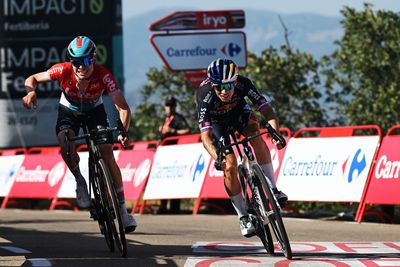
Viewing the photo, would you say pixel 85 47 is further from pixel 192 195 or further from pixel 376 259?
pixel 192 195

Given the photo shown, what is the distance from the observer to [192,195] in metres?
20.1

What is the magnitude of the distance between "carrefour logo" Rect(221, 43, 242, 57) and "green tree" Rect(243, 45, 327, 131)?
48.8ft

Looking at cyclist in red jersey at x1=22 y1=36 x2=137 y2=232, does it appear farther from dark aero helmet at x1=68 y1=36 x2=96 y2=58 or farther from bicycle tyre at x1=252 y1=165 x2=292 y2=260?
bicycle tyre at x1=252 y1=165 x2=292 y2=260

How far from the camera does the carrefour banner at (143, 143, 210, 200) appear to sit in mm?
20078

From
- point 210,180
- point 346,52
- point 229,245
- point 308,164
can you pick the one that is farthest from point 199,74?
point 346,52

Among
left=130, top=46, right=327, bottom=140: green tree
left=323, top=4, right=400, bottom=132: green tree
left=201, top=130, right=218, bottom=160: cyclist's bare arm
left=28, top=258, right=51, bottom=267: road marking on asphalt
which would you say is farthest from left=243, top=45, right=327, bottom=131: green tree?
left=28, top=258, right=51, bottom=267: road marking on asphalt

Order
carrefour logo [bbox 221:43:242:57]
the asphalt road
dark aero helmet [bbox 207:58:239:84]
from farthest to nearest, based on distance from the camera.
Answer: carrefour logo [bbox 221:43:242:57] → dark aero helmet [bbox 207:58:239:84] → the asphalt road

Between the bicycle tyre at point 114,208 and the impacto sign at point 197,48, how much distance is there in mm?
9207

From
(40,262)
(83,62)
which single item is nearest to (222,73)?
(83,62)

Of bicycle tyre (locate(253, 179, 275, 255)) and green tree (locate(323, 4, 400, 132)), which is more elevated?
bicycle tyre (locate(253, 179, 275, 255))

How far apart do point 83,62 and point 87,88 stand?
337mm

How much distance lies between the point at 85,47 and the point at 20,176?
49.9 ft

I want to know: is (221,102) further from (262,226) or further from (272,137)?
(262,226)

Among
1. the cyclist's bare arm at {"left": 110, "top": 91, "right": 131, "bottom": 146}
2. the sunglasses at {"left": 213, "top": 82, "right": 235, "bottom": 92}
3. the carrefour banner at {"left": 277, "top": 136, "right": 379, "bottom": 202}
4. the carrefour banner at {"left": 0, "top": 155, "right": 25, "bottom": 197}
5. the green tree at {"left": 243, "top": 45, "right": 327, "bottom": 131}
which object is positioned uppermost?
the sunglasses at {"left": 213, "top": 82, "right": 235, "bottom": 92}
